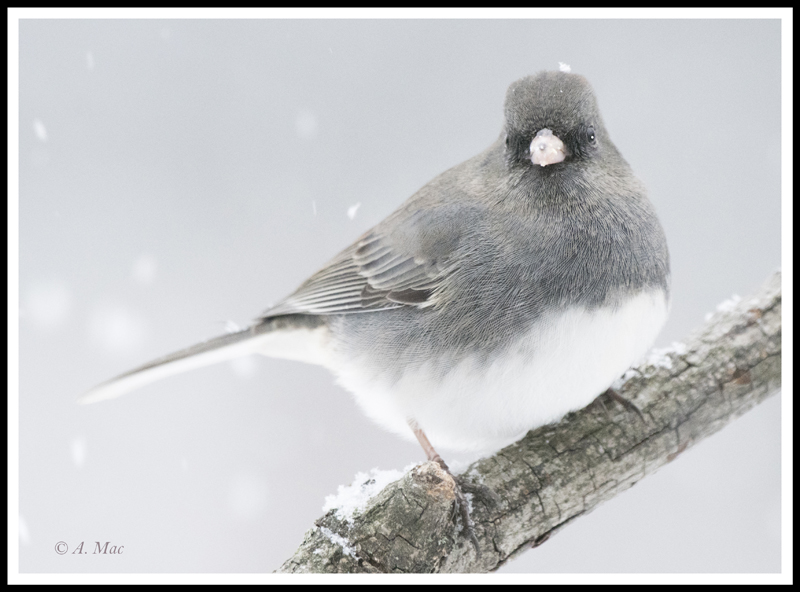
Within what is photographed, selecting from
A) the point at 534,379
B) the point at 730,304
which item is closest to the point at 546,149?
the point at 534,379

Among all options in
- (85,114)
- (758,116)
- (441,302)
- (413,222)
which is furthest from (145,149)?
(758,116)

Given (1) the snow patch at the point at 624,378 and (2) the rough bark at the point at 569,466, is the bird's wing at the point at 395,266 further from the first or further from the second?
(1) the snow patch at the point at 624,378

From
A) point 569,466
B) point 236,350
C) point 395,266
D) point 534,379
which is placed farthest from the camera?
point 236,350

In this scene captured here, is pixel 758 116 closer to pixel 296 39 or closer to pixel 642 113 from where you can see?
pixel 642 113

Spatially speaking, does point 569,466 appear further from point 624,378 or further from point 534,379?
point 624,378

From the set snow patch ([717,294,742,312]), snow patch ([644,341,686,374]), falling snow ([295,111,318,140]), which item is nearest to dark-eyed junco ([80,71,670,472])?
snow patch ([644,341,686,374])

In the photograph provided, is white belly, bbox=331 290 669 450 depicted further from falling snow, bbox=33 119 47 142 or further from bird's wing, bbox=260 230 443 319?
falling snow, bbox=33 119 47 142

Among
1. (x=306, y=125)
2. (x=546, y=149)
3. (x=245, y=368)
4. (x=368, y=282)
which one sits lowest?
(x=245, y=368)
